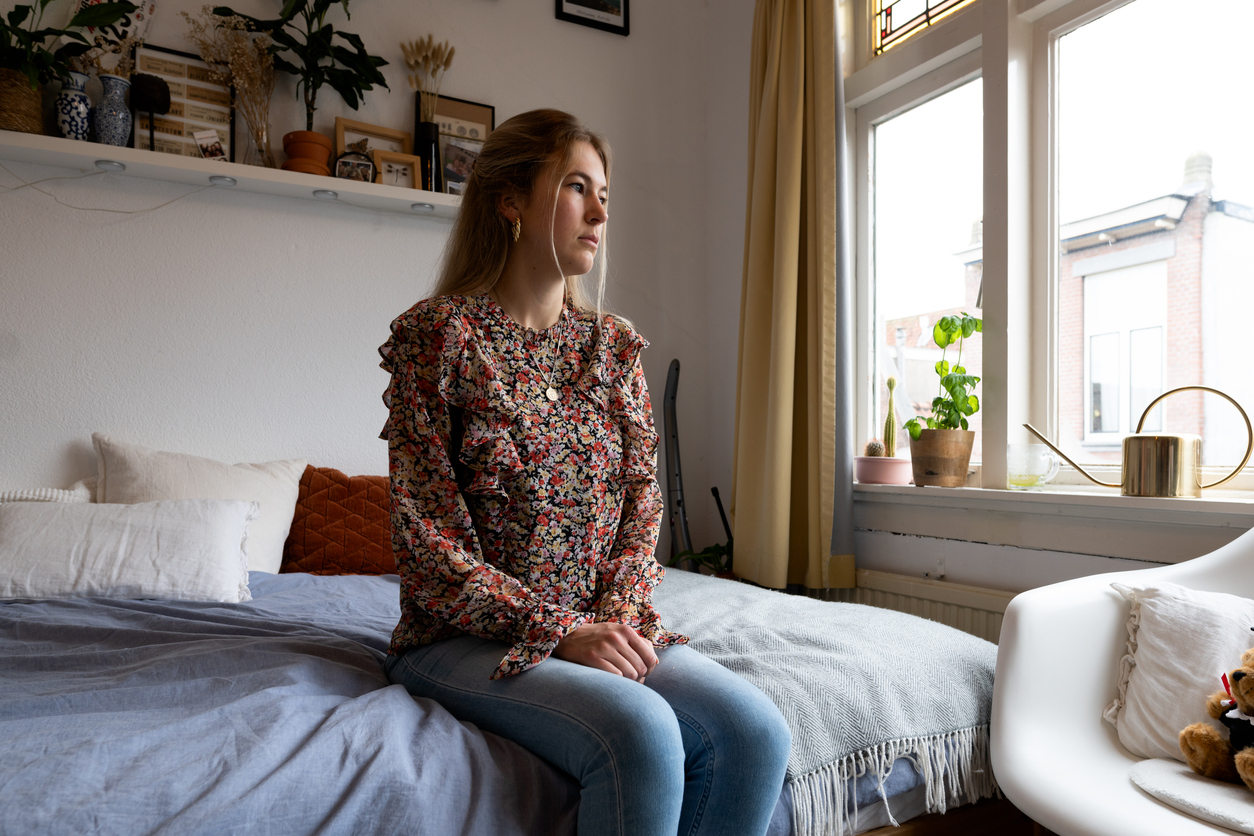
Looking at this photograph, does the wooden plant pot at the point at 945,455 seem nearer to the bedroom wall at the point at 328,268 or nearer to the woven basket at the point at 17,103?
the bedroom wall at the point at 328,268

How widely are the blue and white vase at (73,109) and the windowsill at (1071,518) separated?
7.51 feet

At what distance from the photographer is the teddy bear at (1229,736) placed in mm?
1011

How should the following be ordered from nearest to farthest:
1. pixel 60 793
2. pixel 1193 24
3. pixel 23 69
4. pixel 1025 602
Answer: pixel 60 793 → pixel 1025 602 → pixel 1193 24 → pixel 23 69

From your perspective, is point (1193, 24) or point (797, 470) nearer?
point (1193, 24)

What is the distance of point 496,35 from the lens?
2.74 metres

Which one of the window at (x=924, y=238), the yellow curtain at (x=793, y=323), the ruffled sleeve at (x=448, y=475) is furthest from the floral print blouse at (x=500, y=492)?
the window at (x=924, y=238)

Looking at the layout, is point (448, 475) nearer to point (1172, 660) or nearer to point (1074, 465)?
point (1172, 660)

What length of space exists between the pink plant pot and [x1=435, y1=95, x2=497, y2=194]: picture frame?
151 centimetres

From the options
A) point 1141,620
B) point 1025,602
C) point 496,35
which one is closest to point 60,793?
point 1025,602

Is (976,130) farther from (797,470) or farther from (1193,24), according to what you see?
(797,470)

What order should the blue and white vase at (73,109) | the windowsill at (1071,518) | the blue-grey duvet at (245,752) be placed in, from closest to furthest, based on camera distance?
1. the blue-grey duvet at (245,752)
2. the windowsill at (1071,518)
3. the blue and white vase at (73,109)

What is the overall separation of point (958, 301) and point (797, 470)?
25.7 inches

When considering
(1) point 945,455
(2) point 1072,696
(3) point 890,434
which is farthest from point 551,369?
(3) point 890,434

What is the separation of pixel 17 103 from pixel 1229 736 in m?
2.76
